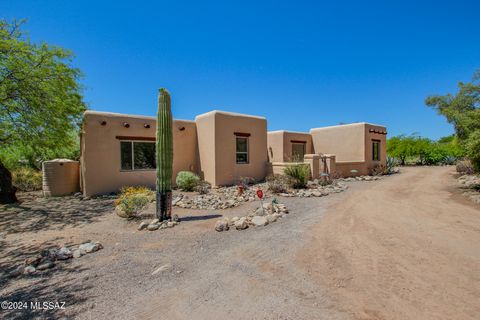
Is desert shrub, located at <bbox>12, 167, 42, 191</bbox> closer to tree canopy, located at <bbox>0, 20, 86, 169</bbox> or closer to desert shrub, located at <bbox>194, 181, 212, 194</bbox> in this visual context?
tree canopy, located at <bbox>0, 20, 86, 169</bbox>

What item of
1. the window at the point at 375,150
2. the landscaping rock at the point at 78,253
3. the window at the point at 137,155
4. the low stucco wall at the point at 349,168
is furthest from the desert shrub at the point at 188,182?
the window at the point at 375,150

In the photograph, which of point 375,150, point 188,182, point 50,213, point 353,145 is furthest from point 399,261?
point 375,150

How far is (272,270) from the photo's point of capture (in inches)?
140

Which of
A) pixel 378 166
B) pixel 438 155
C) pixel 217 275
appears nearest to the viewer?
pixel 217 275

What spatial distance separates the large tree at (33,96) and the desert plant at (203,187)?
230 inches

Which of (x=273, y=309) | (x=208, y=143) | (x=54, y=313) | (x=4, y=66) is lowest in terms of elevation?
(x=54, y=313)

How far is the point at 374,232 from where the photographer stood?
4961 mm

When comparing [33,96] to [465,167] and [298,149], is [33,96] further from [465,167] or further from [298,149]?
[465,167]

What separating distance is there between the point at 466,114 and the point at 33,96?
1763cm

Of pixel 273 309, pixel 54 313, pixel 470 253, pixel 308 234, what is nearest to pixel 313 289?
pixel 273 309

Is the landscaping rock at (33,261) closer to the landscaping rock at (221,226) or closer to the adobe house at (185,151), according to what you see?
the landscaping rock at (221,226)

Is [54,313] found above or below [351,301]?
below

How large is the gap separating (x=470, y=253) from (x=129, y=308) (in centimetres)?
539

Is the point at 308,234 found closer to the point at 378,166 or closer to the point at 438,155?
the point at 378,166
